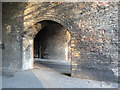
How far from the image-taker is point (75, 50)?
142 inches

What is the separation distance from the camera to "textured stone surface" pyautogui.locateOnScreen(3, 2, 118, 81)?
125 inches

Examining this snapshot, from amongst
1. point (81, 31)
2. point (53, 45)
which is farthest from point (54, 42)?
point (81, 31)

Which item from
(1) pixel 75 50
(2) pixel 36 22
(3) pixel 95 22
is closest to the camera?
(3) pixel 95 22

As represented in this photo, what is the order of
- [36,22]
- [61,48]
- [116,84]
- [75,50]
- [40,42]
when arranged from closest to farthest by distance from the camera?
[116,84]
[75,50]
[36,22]
[61,48]
[40,42]

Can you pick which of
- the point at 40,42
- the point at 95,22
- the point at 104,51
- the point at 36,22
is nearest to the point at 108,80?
the point at 104,51

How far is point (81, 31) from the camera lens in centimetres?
352

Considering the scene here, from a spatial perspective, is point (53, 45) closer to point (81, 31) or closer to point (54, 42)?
point (54, 42)

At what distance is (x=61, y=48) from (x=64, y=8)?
3915mm

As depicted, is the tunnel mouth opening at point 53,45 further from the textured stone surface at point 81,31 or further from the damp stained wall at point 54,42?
the textured stone surface at point 81,31

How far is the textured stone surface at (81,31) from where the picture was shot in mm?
3178

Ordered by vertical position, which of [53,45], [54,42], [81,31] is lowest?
[53,45]

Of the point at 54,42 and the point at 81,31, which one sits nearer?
the point at 81,31

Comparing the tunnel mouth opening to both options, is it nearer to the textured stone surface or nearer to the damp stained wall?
the damp stained wall

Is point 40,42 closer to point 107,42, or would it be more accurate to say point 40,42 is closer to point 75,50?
point 75,50
